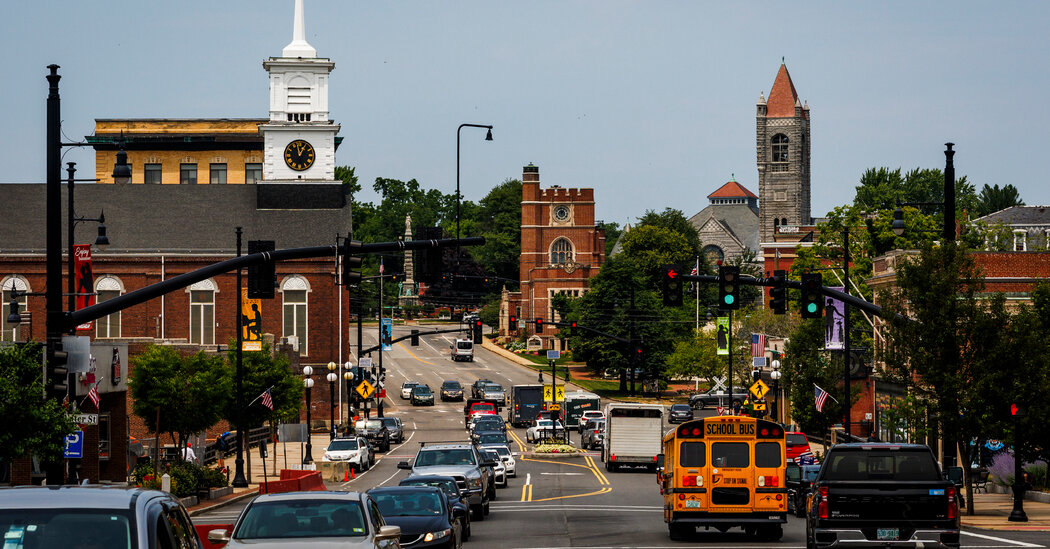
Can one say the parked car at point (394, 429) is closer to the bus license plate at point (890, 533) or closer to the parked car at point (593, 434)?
the parked car at point (593, 434)

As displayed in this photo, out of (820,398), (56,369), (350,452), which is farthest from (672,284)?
(350,452)

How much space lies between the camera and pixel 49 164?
22.0m

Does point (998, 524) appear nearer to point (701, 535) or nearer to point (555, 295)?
point (701, 535)

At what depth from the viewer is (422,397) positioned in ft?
310

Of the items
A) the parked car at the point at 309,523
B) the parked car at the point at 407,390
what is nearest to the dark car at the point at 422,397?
the parked car at the point at 407,390

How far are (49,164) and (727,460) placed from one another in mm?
12944

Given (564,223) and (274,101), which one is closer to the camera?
(274,101)

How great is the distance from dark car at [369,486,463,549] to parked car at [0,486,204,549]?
11.1 meters

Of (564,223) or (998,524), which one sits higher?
(564,223)

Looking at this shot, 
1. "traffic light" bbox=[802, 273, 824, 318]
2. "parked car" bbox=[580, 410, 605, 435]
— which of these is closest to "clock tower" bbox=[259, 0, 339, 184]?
"parked car" bbox=[580, 410, 605, 435]

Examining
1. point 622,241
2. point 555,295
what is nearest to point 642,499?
point 555,295

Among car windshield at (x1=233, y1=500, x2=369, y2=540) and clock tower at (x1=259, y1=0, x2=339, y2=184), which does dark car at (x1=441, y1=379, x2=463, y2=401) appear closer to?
clock tower at (x1=259, y1=0, x2=339, y2=184)

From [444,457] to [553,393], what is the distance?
115ft

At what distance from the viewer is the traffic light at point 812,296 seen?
32656 mm
